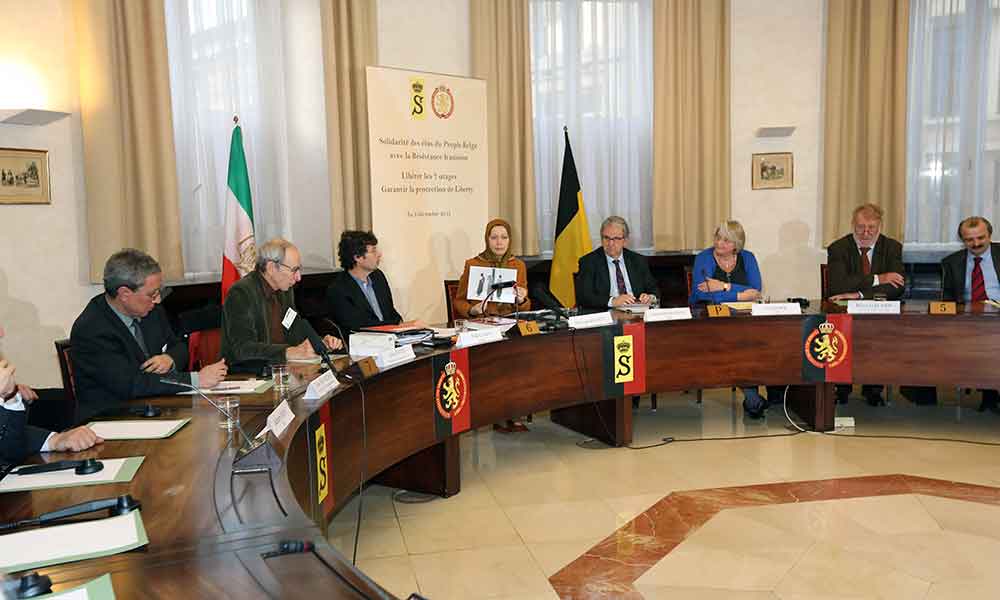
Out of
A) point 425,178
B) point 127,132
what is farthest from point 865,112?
point 127,132

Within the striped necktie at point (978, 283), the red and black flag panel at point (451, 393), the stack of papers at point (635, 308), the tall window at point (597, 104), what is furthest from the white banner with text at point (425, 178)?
the striped necktie at point (978, 283)

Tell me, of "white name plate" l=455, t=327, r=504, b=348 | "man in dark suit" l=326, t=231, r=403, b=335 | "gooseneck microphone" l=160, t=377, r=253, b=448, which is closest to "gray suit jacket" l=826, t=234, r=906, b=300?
"white name plate" l=455, t=327, r=504, b=348

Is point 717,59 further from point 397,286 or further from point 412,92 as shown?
point 397,286

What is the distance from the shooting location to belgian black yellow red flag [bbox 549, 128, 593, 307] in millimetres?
6020

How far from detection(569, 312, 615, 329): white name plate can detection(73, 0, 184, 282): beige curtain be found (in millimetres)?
2304

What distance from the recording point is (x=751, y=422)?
4.99m

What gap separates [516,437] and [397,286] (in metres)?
1.37

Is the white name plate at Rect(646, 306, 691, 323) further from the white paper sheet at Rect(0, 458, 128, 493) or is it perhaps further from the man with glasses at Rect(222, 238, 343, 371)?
the white paper sheet at Rect(0, 458, 128, 493)

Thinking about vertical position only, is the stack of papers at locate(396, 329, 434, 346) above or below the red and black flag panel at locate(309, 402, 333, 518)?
above

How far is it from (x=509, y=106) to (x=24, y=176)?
316 cm

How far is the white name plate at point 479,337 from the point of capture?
12.4 ft

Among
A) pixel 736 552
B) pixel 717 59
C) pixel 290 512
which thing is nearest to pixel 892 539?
pixel 736 552

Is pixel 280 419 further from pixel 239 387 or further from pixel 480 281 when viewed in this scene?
pixel 480 281

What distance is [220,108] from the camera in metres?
5.40
